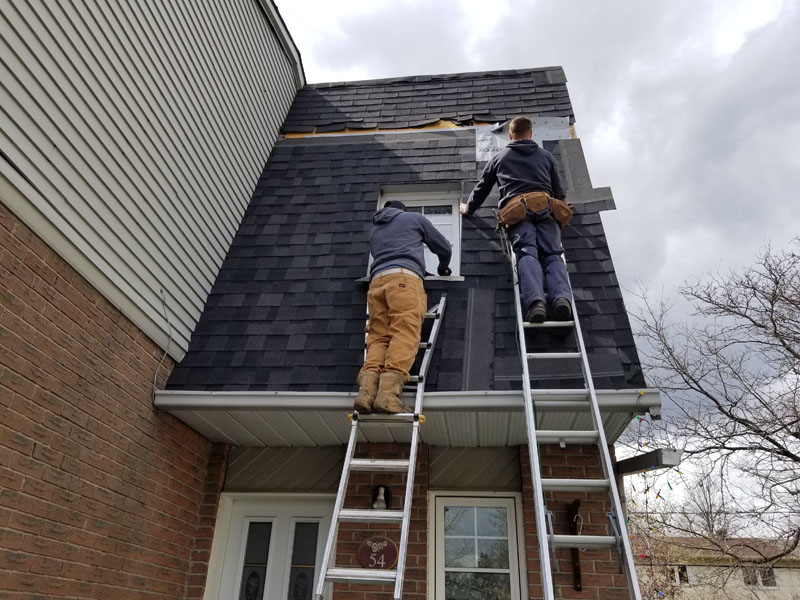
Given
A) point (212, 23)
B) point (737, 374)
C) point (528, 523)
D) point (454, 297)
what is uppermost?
point (212, 23)

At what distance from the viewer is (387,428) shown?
13.3 feet

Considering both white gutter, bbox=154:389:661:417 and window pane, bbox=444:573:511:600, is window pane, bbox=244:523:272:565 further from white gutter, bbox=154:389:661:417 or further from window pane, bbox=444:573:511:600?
window pane, bbox=444:573:511:600

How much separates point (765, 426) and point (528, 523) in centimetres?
815

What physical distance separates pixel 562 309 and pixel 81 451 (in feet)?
10.5

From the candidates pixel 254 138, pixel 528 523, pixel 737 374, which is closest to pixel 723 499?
pixel 737 374

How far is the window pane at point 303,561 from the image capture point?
4184 mm

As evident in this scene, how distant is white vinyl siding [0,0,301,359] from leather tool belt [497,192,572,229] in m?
2.65

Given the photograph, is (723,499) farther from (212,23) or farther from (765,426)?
(212,23)

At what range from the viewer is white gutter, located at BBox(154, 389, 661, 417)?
3441 millimetres

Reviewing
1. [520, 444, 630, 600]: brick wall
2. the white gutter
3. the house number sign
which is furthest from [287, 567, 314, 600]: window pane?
[520, 444, 630, 600]: brick wall

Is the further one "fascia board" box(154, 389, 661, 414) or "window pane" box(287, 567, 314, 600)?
"window pane" box(287, 567, 314, 600)

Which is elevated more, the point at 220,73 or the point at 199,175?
the point at 220,73

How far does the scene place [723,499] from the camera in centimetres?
988

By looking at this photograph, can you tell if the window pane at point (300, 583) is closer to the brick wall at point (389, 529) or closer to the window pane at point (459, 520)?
the brick wall at point (389, 529)
